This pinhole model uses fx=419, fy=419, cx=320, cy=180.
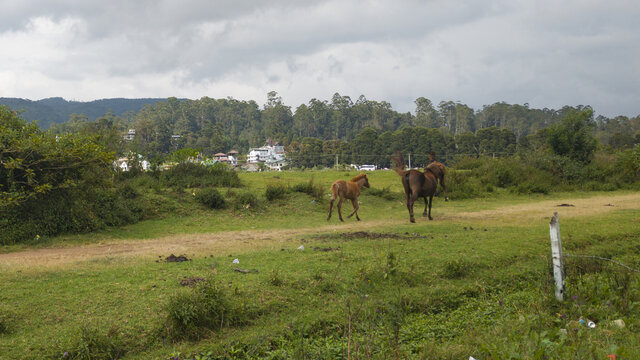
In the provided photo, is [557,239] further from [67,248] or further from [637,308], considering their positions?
[67,248]

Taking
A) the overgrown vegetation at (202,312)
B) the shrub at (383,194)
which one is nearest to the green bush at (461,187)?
the shrub at (383,194)

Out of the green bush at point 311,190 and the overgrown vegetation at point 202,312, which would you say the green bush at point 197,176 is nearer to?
the green bush at point 311,190

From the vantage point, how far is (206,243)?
35.9ft

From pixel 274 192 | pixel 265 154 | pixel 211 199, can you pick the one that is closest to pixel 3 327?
pixel 211 199

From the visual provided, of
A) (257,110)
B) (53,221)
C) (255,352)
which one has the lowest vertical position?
(255,352)

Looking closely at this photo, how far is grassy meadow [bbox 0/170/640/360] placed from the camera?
16.5 ft

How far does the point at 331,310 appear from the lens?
20.6ft

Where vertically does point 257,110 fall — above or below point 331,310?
above

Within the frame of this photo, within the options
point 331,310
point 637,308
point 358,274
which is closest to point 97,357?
point 331,310

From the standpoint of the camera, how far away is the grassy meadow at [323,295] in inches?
198

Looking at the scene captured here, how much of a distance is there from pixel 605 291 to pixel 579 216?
8702 millimetres

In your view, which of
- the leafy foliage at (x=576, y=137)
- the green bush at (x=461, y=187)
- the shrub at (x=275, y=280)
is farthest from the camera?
the leafy foliage at (x=576, y=137)

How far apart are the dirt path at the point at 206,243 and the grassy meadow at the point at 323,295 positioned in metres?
0.09

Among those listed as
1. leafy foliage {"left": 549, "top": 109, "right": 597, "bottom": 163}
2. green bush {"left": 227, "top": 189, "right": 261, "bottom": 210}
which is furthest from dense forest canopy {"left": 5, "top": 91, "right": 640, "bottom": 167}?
green bush {"left": 227, "top": 189, "right": 261, "bottom": 210}
